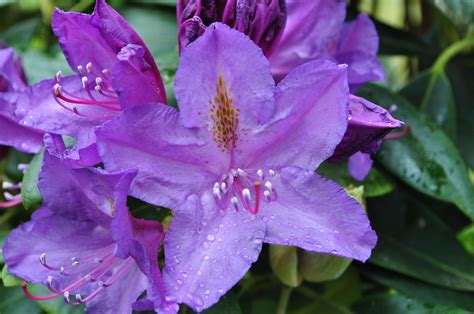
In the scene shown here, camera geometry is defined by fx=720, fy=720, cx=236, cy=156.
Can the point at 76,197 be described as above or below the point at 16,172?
above

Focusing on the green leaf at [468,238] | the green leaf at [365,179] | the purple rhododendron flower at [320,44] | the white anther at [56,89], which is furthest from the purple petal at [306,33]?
the green leaf at [468,238]

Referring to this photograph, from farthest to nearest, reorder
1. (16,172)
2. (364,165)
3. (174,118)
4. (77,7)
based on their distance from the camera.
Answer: (16,172)
(77,7)
(364,165)
(174,118)

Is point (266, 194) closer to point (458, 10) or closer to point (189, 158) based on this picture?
point (189, 158)

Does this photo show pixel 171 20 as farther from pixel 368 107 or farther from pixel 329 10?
pixel 368 107

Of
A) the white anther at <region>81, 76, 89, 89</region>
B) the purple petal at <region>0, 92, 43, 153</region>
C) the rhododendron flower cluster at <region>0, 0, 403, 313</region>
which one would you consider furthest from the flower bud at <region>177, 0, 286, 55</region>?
the purple petal at <region>0, 92, 43, 153</region>

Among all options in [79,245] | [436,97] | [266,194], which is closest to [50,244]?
[79,245]

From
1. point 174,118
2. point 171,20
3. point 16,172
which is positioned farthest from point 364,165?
point 16,172

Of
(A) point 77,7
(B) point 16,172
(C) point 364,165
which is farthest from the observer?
(B) point 16,172
